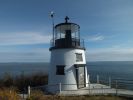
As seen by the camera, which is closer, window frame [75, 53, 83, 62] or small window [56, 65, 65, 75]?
small window [56, 65, 65, 75]

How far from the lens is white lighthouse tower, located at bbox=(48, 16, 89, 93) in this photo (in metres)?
17.6

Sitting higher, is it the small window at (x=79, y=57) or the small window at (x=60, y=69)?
the small window at (x=79, y=57)

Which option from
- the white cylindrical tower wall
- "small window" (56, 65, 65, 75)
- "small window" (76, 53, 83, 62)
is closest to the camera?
the white cylindrical tower wall

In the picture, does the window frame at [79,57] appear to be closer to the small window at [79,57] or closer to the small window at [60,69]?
the small window at [79,57]

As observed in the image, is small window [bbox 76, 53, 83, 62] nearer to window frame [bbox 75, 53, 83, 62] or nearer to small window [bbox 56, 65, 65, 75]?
window frame [bbox 75, 53, 83, 62]

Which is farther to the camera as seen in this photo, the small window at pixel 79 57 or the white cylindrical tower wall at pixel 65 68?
the small window at pixel 79 57

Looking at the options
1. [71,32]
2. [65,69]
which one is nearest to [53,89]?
[65,69]

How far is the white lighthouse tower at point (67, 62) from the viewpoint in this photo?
57.7ft

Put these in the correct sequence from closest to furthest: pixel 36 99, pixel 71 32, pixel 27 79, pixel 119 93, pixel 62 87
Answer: pixel 36 99
pixel 119 93
pixel 62 87
pixel 71 32
pixel 27 79

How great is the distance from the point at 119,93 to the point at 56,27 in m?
8.25

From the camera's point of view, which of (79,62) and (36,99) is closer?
(36,99)

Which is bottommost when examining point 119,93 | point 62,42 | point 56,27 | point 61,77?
point 119,93

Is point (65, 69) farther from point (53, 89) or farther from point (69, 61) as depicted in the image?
point (53, 89)

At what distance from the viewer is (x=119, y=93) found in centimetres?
1500
